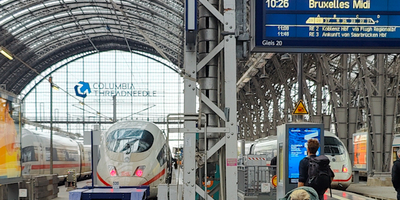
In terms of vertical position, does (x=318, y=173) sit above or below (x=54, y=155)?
above

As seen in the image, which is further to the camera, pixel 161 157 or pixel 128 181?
pixel 161 157

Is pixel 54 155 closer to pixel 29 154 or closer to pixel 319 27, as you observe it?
pixel 29 154

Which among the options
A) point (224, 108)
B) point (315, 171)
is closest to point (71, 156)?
point (224, 108)

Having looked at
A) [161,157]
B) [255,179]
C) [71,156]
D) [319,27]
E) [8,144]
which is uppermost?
[319,27]

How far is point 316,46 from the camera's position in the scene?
30.0 feet

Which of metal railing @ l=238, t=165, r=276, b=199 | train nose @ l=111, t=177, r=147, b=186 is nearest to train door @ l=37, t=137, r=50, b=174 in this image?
train nose @ l=111, t=177, r=147, b=186

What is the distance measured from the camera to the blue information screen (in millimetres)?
15281

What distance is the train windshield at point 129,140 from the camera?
1750 cm

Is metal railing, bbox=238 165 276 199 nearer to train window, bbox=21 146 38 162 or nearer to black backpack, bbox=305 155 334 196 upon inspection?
black backpack, bbox=305 155 334 196

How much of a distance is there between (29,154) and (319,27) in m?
21.1

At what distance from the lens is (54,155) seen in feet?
105

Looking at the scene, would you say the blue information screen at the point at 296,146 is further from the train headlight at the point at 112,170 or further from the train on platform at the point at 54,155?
the train on platform at the point at 54,155

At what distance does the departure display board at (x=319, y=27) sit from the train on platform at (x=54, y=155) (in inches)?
762

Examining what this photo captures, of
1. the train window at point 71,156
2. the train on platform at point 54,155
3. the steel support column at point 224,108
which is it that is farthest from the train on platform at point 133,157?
the train window at point 71,156
